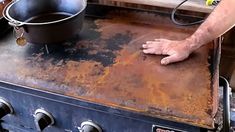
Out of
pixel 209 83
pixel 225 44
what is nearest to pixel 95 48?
pixel 209 83

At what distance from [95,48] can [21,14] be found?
0.30 meters

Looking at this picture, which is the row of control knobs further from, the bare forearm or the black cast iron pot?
the bare forearm

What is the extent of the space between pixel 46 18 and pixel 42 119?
408mm

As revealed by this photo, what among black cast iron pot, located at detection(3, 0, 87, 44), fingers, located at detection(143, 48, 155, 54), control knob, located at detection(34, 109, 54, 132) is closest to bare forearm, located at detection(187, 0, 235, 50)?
fingers, located at detection(143, 48, 155, 54)

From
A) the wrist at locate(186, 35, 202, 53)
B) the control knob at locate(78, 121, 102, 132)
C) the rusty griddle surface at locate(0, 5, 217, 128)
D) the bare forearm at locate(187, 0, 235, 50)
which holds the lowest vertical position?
the control knob at locate(78, 121, 102, 132)

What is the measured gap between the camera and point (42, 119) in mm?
810

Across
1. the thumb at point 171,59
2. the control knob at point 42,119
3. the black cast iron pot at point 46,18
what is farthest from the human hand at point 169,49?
the control knob at point 42,119

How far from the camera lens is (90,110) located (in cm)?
76

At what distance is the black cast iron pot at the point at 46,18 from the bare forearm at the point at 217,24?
15.5 inches

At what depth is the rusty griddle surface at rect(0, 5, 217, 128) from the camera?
2.38 ft

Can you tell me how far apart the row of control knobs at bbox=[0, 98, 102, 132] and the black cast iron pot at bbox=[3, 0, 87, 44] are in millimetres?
222

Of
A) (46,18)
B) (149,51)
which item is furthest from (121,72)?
(46,18)

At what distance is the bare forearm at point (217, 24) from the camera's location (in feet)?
2.68

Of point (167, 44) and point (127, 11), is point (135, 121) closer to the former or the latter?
point (167, 44)
